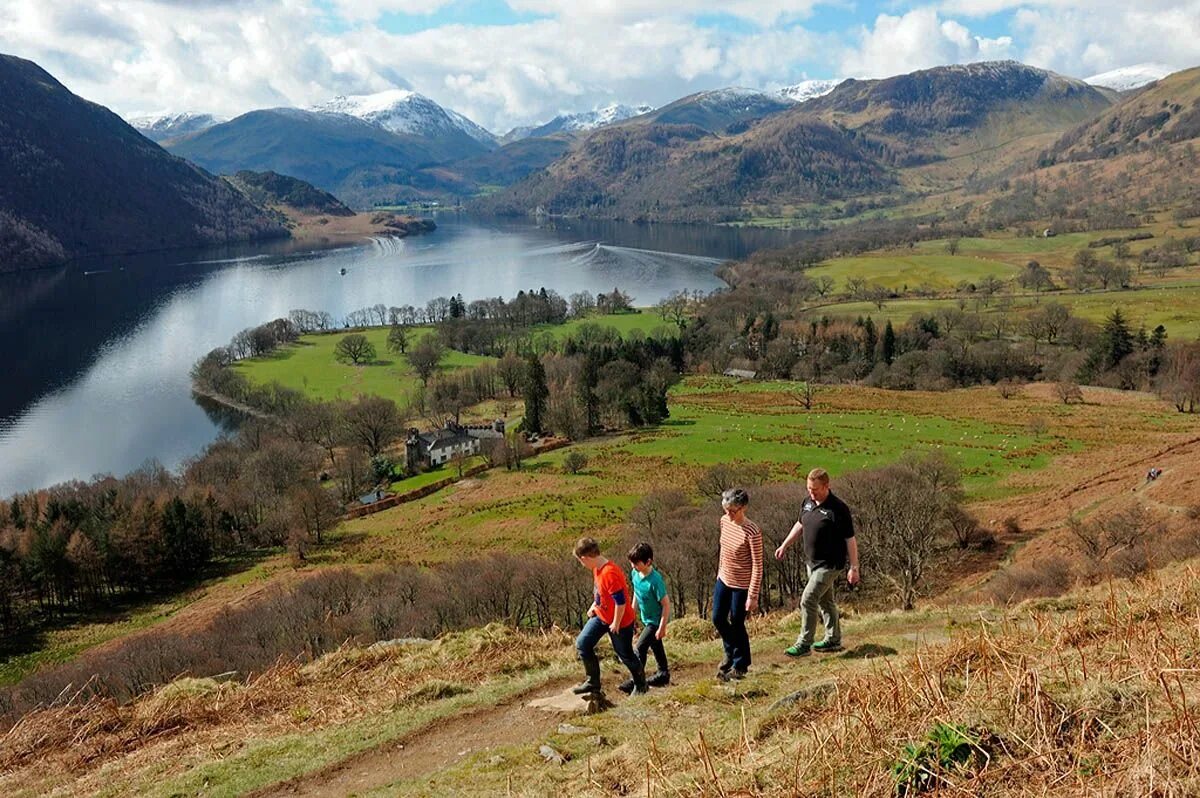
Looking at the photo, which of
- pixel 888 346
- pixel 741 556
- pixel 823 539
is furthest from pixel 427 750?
pixel 888 346

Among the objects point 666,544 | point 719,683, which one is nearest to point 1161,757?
point 719,683

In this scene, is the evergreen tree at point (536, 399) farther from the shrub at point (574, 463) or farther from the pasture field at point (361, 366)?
the pasture field at point (361, 366)

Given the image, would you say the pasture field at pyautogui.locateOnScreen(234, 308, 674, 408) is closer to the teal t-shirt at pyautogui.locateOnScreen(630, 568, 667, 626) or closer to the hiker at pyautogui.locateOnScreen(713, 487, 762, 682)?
the teal t-shirt at pyautogui.locateOnScreen(630, 568, 667, 626)

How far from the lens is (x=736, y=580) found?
359 inches

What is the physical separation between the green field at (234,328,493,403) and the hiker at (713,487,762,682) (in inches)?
3783

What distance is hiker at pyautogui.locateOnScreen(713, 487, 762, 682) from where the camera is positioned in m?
8.91

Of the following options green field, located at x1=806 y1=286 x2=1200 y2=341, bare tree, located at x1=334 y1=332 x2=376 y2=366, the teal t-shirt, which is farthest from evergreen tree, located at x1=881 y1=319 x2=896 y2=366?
the teal t-shirt

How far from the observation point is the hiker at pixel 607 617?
352 inches

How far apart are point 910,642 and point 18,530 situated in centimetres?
6202

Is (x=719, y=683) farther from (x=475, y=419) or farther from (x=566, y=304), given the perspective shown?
(x=566, y=304)

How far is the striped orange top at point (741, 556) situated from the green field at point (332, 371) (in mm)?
96174

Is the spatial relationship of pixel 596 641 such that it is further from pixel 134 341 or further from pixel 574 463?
pixel 134 341

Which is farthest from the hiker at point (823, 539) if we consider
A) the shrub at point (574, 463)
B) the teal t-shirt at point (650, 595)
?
the shrub at point (574, 463)

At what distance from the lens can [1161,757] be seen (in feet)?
14.2
